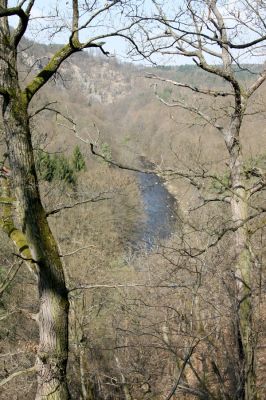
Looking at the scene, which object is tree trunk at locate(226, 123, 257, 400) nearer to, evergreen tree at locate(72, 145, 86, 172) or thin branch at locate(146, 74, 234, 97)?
thin branch at locate(146, 74, 234, 97)

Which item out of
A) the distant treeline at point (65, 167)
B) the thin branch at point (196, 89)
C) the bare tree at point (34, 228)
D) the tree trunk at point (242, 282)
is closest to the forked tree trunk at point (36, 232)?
the bare tree at point (34, 228)

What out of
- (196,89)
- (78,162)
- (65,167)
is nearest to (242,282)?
(196,89)

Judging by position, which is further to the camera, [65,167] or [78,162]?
[78,162]

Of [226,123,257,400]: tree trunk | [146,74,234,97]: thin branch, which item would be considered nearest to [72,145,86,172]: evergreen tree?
[146,74,234,97]: thin branch

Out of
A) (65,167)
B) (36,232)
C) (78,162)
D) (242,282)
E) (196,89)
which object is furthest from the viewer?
(78,162)

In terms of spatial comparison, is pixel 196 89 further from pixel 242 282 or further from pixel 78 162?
pixel 78 162

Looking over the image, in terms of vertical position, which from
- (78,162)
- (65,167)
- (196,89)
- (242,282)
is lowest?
(242,282)

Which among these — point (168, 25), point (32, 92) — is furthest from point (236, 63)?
point (32, 92)
